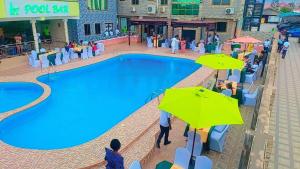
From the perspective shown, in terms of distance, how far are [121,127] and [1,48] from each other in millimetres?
14726

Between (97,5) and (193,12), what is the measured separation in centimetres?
1026

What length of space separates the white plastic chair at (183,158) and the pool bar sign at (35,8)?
53.4 ft

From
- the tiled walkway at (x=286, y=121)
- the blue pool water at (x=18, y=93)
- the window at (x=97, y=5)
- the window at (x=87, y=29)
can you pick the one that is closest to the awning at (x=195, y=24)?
the window at (x=97, y=5)

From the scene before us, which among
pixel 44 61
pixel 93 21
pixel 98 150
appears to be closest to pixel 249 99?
pixel 98 150

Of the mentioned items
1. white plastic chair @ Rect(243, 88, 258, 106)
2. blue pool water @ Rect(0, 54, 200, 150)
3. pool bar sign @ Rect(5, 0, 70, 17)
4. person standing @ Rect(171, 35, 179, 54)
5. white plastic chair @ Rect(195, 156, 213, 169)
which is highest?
pool bar sign @ Rect(5, 0, 70, 17)

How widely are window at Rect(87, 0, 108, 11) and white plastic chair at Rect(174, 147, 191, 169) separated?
2202 centimetres

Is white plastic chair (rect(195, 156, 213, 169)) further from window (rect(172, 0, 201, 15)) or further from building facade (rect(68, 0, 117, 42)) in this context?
window (rect(172, 0, 201, 15))

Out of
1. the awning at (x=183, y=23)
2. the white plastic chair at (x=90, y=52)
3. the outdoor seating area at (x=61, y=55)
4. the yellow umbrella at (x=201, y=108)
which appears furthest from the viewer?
the awning at (x=183, y=23)

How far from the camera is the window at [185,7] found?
26922 millimetres

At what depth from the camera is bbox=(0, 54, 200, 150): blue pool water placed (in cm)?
976

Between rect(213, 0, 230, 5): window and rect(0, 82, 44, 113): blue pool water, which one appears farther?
rect(213, 0, 230, 5): window

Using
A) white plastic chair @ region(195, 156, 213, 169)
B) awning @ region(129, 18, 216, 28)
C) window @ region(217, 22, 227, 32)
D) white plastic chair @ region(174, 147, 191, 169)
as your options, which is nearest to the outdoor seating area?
awning @ region(129, 18, 216, 28)

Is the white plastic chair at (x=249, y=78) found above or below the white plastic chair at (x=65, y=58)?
below

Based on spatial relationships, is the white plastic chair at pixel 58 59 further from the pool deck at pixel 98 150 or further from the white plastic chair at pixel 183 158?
the white plastic chair at pixel 183 158
